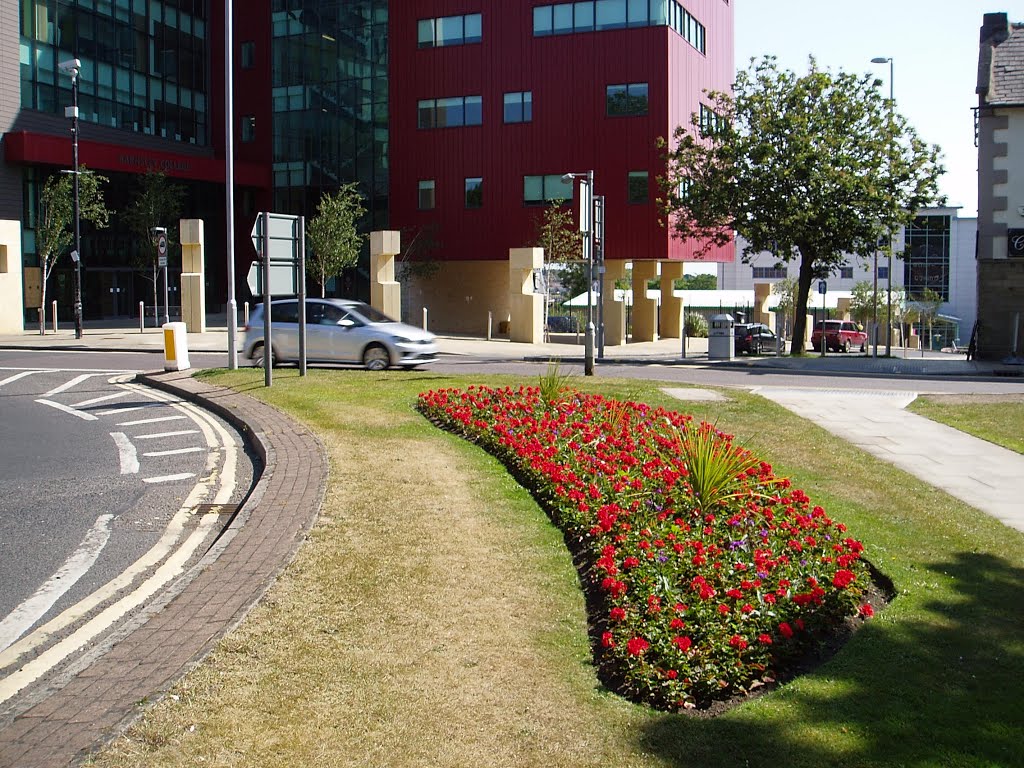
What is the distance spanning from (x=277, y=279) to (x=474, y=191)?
100 feet

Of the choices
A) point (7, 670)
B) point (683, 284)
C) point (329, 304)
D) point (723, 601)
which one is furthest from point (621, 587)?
point (683, 284)

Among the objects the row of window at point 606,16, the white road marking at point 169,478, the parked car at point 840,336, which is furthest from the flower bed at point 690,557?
the parked car at point 840,336

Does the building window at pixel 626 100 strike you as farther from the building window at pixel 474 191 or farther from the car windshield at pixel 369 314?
the car windshield at pixel 369 314

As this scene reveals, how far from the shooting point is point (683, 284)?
460 ft

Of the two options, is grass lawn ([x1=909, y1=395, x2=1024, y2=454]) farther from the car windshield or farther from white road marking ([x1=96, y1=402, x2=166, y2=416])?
white road marking ([x1=96, y1=402, x2=166, y2=416])

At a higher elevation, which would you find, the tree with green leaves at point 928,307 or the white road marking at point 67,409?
the tree with green leaves at point 928,307

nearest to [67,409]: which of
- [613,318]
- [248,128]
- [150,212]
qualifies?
[613,318]

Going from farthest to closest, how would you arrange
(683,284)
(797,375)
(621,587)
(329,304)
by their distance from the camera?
1. (683,284)
2. (797,375)
3. (329,304)
4. (621,587)

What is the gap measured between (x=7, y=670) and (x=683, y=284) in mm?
137473

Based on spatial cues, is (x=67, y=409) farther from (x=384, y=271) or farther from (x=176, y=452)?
(x=384, y=271)

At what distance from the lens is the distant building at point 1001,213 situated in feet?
103

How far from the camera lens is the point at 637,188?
44.6 meters

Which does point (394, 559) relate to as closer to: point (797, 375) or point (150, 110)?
point (797, 375)

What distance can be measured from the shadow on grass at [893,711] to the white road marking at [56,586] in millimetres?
4052
